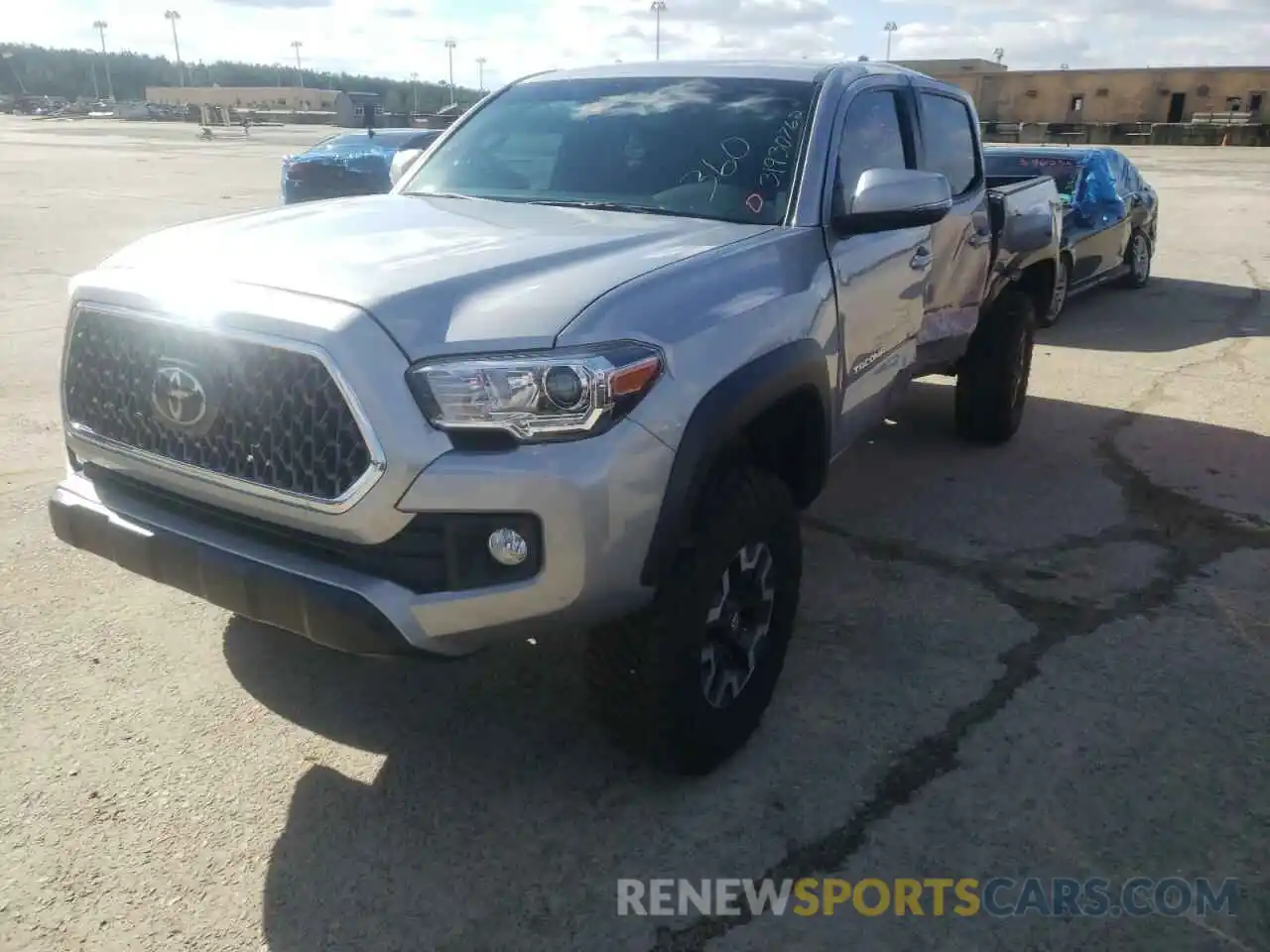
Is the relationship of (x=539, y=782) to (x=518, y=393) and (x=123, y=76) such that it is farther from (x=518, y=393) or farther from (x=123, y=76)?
(x=123, y=76)

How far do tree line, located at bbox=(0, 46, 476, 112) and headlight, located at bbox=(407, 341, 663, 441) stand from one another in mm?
115008

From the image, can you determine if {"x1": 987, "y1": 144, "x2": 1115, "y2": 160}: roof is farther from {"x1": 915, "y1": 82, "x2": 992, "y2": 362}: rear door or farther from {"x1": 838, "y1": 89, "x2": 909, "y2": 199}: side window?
{"x1": 838, "y1": 89, "x2": 909, "y2": 199}: side window

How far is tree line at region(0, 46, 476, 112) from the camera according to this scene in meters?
129

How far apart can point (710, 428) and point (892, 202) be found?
3.76ft

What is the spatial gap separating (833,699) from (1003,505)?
2.12 metres

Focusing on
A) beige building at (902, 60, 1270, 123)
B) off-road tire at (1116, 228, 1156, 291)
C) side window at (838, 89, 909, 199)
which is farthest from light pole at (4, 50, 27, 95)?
side window at (838, 89, 909, 199)

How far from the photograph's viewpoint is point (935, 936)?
2.39m

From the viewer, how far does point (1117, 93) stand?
65438 mm

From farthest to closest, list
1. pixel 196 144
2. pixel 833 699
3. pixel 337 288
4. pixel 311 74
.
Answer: pixel 311 74
pixel 196 144
pixel 833 699
pixel 337 288

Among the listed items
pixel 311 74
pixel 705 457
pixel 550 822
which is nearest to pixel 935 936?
pixel 550 822

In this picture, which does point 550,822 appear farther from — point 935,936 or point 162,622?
point 162,622

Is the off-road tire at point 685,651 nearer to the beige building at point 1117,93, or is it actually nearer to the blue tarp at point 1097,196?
the blue tarp at point 1097,196

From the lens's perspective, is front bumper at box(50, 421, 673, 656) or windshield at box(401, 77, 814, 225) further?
windshield at box(401, 77, 814, 225)

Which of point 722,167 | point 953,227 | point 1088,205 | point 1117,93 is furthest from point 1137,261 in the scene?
point 1117,93
